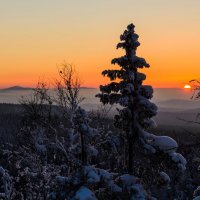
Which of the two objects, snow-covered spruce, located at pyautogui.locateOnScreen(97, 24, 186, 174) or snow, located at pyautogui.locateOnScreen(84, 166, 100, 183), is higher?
snow-covered spruce, located at pyautogui.locateOnScreen(97, 24, 186, 174)

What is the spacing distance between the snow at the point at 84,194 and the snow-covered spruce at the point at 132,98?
7.15 feet

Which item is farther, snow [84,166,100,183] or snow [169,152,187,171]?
snow [169,152,187,171]

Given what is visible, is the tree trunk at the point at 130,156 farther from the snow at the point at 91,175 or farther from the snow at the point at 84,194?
the snow at the point at 84,194

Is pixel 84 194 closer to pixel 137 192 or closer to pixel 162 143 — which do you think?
pixel 137 192

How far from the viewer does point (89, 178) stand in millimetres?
10945

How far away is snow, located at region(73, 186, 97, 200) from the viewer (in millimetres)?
10508

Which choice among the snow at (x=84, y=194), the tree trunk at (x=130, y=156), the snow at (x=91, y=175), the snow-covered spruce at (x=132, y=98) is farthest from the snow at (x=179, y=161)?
the snow at (x=84, y=194)

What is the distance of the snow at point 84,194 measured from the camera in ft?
34.5

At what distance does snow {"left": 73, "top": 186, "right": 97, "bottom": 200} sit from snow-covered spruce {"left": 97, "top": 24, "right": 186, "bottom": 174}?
218 centimetres

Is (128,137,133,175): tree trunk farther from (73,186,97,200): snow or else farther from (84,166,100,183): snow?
(73,186,97,200): snow

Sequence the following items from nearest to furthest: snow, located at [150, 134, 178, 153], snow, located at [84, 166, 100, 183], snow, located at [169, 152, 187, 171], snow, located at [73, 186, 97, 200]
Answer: snow, located at [73, 186, 97, 200] → snow, located at [84, 166, 100, 183] → snow, located at [169, 152, 187, 171] → snow, located at [150, 134, 178, 153]

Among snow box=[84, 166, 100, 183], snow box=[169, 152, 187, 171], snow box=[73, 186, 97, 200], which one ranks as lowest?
snow box=[73, 186, 97, 200]

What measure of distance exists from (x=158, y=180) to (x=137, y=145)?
4.21 feet

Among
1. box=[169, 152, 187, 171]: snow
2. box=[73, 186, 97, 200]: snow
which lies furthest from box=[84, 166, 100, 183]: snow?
box=[169, 152, 187, 171]: snow
